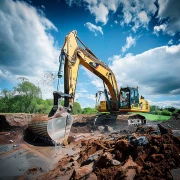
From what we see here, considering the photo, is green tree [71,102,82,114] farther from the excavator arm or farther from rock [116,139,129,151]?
rock [116,139,129,151]

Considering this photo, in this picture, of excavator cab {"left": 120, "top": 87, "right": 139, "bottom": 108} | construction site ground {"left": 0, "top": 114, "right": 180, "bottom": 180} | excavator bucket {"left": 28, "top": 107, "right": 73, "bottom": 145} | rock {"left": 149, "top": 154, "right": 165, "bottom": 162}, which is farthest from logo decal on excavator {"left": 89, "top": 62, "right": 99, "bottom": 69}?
rock {"left": 149, "top": 154, "right": 165, "bottom": 162}

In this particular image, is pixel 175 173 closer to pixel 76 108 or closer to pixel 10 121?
pixel 10 121

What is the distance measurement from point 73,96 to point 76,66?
2005 mm

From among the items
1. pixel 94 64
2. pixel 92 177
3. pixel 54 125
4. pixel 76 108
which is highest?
pixel 94 64

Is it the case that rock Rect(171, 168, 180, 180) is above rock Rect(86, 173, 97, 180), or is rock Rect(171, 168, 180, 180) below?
above

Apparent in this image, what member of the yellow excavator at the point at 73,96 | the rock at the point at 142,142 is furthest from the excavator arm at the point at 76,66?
the rock at the point at 142,142

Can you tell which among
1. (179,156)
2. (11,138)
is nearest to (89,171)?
(179,156)

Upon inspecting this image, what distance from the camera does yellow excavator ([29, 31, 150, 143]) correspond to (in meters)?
6.93

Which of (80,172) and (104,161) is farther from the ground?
(104,161)

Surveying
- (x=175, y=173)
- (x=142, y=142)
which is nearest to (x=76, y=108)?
(x=142, y=142)

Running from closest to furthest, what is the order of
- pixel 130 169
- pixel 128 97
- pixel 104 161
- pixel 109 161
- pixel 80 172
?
pixel 130 169 < pixel 80 172 < pixel 109 161 < pixel 104 161 < pixel 128 97

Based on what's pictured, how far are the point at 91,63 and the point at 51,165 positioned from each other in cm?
748

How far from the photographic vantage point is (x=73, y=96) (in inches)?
333

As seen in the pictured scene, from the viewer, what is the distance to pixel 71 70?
8828mm
